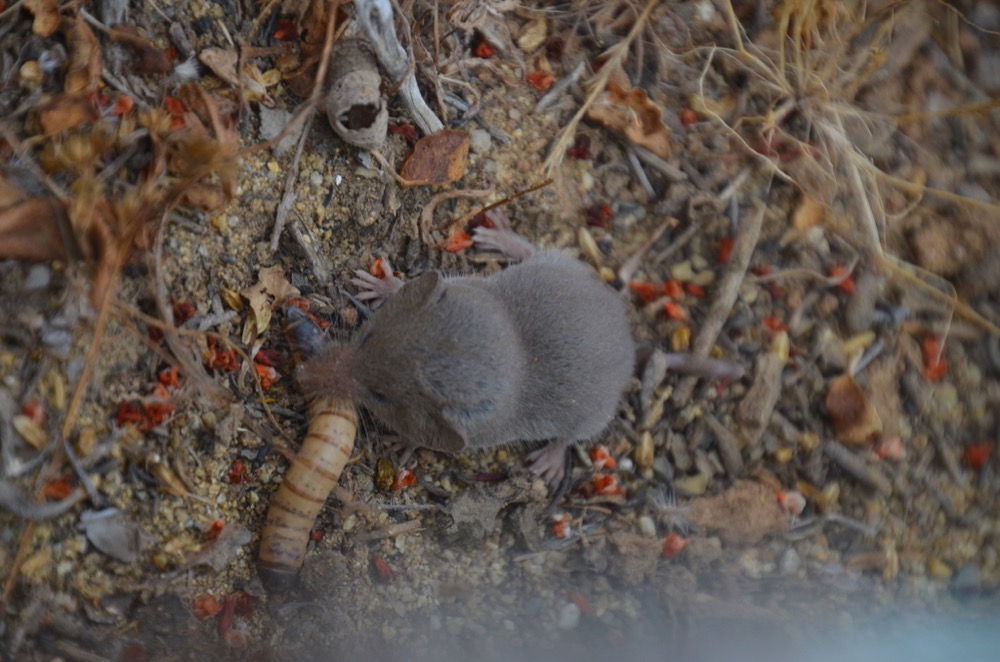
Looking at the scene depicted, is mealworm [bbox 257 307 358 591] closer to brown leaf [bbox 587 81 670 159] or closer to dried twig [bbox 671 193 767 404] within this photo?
dried twig [bbox 671 193 767 404]

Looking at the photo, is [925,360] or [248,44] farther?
[925,360]

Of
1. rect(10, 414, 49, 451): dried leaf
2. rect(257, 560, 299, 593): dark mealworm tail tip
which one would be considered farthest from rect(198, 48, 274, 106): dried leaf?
rect(257, 560, 299, 593): dark mealworm tail tip

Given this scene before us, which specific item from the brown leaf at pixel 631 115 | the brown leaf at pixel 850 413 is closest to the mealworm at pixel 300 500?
the brown leaf at pixel 631 115

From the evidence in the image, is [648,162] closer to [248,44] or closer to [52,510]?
[248,44]

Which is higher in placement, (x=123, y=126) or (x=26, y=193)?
(x=123, y=126)

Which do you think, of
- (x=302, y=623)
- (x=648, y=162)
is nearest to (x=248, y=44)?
(x=648, y=162)

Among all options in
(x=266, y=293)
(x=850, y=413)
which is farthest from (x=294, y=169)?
(x=850, y=413)

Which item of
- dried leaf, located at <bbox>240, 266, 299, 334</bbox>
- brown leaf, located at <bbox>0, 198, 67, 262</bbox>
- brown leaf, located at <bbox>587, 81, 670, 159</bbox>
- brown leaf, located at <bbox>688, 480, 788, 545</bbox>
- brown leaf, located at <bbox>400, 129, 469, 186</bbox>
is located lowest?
brown leaf, located at <bbox>688, 480, 788, 545</bbox>
